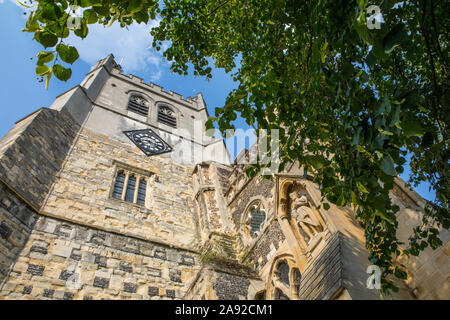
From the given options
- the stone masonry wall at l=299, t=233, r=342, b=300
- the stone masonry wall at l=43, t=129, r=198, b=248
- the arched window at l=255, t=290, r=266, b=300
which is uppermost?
the stone masonry wall at l=43, t=129, r=198, b=248

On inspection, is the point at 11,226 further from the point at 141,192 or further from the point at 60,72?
the point at 60,72

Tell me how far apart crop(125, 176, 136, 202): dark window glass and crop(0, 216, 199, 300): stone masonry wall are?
7.32ft

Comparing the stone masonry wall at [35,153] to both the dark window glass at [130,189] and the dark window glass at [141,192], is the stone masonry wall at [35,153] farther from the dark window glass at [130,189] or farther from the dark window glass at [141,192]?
the dark window glass at [141,192]

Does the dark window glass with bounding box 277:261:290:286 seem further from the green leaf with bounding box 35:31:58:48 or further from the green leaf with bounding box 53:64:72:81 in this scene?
the green leaf with bounding box 35:31:58:48

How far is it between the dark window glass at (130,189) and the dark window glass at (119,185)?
204mm

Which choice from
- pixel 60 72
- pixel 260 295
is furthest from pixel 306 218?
pixel 60 72

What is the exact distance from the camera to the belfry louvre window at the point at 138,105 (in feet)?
54.6

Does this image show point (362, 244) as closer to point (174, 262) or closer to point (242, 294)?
point (242, 294)

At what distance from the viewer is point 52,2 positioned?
8.02ft

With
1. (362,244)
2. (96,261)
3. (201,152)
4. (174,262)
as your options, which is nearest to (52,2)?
(362,244)

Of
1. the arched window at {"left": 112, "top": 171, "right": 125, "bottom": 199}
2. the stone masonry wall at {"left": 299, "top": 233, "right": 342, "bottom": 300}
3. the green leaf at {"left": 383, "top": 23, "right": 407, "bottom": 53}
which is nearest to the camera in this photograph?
the green leaf at {"left": 383, "top": 23, "right": 407, "bottom": 53}

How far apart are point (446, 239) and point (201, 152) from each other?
40.9ft

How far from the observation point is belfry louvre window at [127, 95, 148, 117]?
16648 millimetres

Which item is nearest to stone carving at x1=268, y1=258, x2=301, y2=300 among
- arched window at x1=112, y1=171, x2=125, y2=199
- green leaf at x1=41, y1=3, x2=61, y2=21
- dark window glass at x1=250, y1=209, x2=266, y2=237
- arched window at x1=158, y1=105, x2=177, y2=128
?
dark window glass at x1=250, y1=209, x2=266, y2=237
